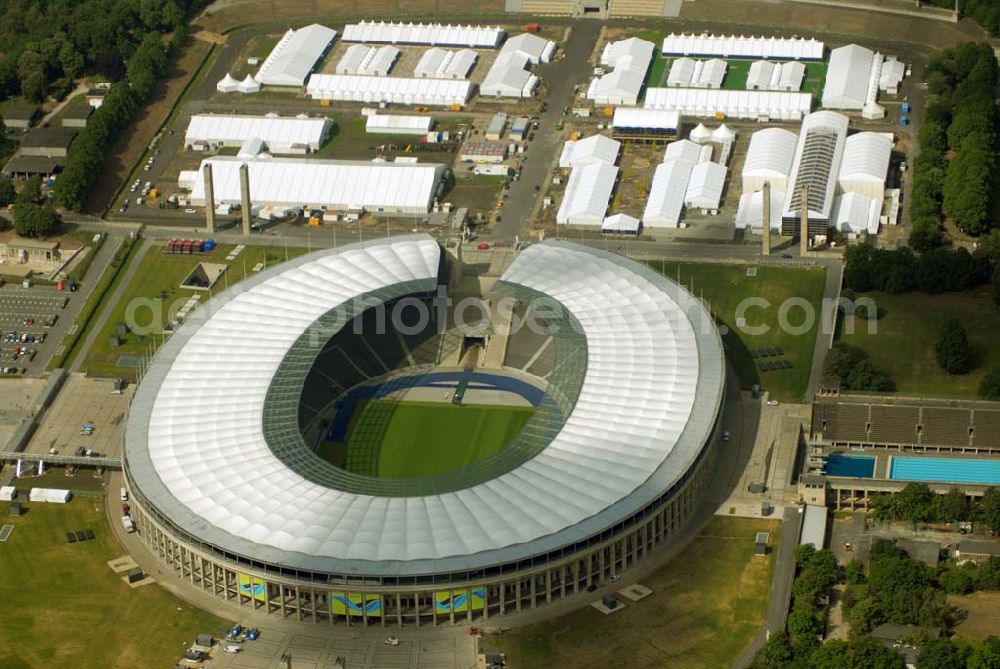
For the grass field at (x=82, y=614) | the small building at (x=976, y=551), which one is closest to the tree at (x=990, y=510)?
the small building at (x=976, y=551)

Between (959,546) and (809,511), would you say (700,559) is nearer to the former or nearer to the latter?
(809,511)

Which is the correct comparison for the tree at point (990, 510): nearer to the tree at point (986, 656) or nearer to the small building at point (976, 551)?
the small building at point (976, 551)

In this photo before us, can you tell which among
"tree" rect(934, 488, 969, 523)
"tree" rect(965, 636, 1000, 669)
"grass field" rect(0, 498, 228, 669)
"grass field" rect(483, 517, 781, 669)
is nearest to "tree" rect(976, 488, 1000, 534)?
"tree" rect(934, 488, 969, 523)

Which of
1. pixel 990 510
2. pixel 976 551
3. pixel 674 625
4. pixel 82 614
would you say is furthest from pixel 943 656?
pixel 82 614

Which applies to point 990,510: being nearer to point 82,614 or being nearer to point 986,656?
point 986,656

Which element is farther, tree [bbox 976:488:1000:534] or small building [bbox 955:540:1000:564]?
tree [bbox 976:488:1000:534]

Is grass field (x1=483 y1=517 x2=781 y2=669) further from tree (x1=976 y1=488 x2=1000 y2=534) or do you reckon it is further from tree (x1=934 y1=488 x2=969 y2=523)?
tree (x1=976 y1=488 x2=1000 y2=534)
